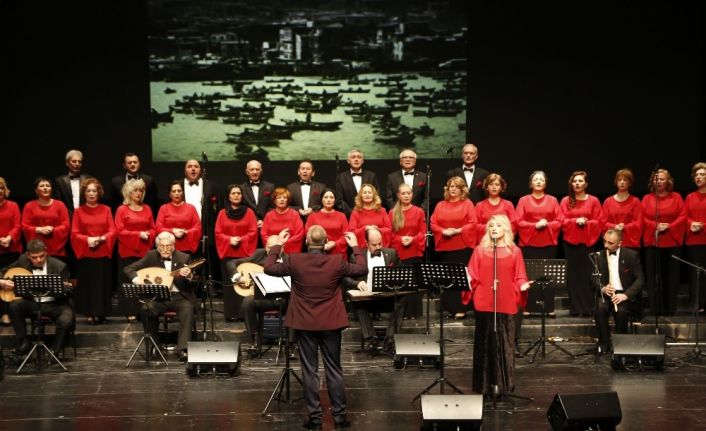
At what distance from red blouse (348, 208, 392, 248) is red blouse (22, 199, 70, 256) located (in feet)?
10.9

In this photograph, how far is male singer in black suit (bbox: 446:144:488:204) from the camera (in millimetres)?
11742

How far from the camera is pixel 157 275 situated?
10.5 metres

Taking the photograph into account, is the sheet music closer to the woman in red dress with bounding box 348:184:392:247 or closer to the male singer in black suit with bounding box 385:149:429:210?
the woman in red dress with bounding box 348:184:392:247

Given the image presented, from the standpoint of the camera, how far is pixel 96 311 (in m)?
11.2

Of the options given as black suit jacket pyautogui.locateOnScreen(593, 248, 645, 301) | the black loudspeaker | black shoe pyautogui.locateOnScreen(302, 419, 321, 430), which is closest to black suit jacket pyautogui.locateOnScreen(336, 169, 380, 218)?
black suit jacket pyautogui.locateOnScreen(593, 248, 645, 301)

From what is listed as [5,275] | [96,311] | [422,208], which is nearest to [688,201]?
[422,208]

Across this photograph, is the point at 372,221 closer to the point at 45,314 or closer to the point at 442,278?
the point at 442,278

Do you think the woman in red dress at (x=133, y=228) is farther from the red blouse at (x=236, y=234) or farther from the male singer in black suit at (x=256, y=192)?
the male singer in black suit at (x=256, y=192)

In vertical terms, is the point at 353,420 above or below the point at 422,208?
below

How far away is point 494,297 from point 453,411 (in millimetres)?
1134

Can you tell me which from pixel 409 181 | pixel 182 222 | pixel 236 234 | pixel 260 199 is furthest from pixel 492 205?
pixel 182 222

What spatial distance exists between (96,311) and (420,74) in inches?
206

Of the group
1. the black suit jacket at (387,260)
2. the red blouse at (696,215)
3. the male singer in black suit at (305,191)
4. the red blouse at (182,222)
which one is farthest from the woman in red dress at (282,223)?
the red blouse at (696,215)

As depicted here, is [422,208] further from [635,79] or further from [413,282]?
[635,79]
